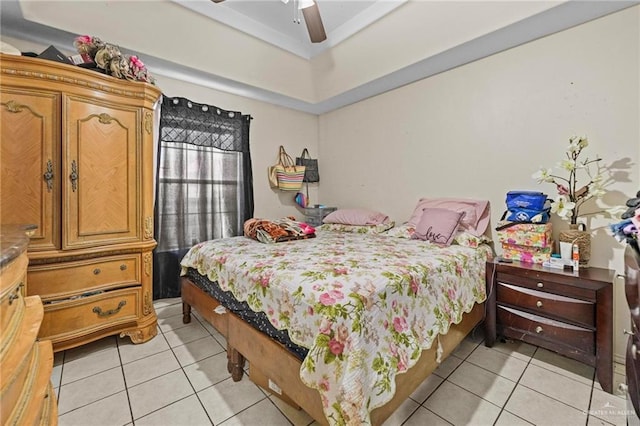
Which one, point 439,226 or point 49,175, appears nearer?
point 49,175

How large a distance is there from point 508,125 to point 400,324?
2150 millimetres

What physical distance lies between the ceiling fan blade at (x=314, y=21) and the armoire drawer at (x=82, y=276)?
219 cm

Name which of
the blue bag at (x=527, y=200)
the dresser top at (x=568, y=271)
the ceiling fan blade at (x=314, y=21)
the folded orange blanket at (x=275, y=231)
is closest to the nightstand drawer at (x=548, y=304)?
the dresser top at (x=568, y=271)

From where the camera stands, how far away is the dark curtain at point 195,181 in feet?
9.23

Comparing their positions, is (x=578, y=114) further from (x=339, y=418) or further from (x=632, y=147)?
(x=339, y=418)

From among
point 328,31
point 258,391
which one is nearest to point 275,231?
point 258,391

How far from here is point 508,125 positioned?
237 centimetres

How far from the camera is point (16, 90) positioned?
1.66 meters

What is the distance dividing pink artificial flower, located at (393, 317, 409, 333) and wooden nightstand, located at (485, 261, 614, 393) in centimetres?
114

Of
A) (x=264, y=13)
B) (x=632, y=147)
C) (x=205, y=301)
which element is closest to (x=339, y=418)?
(x=205, y=301)

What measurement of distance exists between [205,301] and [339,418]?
1.41m

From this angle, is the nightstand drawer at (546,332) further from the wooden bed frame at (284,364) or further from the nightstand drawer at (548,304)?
the wooden bed frame at (284,364)

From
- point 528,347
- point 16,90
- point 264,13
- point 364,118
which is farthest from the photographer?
point 364,118

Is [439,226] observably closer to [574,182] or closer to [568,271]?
[568,271]
